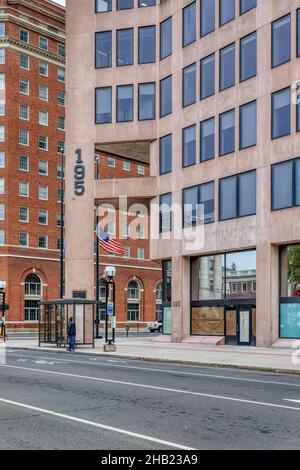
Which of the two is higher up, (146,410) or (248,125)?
(248,125)

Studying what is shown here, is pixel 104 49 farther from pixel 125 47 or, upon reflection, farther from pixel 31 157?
pixel 31 157

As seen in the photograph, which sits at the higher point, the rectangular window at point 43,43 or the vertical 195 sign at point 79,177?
the rectangular window at point 43,43

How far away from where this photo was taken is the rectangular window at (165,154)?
42.0 m

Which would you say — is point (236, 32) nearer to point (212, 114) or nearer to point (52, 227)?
point (212, 114)

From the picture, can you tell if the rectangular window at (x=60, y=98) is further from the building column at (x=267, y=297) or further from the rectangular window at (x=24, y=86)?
the building column at (x=267, y=297)

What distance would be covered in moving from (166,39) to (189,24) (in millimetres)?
2469

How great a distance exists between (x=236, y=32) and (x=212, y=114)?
185 inches

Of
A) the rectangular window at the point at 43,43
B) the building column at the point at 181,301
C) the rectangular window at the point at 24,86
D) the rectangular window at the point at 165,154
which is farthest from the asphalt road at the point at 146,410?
the rectangular window at the point at 43,43

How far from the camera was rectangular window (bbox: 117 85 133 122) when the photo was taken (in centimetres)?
4366

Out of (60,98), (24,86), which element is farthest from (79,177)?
(60,98)

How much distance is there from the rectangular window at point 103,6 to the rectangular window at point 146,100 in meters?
6.19

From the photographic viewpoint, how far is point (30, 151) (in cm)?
7925

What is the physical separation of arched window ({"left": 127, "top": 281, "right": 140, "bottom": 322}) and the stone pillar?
4359cm

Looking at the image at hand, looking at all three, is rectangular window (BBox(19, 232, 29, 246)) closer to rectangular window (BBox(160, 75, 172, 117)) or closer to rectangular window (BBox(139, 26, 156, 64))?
Answer: rectangular window (BBox(139, 26, 156, 64))
